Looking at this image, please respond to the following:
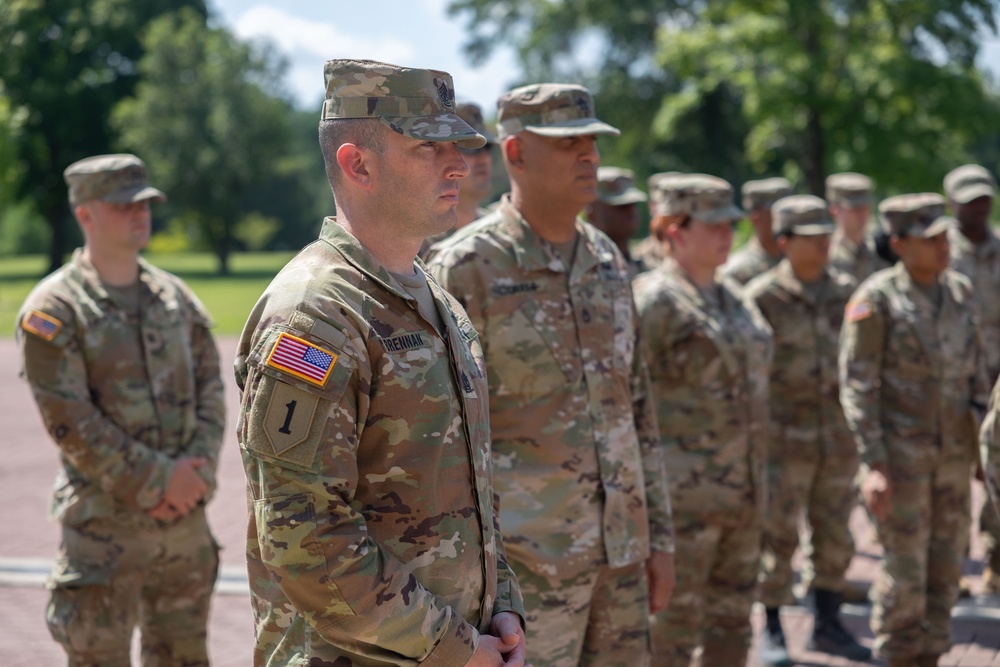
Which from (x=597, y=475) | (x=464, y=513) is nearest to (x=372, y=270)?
(x=464, y=513)

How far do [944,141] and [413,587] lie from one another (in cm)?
1802

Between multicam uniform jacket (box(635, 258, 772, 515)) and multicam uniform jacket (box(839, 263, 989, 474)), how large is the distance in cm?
64

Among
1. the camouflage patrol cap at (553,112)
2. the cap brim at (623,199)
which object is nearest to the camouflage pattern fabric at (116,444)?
the camouflage patrol cap at (553,112)

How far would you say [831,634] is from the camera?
20.5ft

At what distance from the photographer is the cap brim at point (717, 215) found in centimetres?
525

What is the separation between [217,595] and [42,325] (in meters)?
2.85

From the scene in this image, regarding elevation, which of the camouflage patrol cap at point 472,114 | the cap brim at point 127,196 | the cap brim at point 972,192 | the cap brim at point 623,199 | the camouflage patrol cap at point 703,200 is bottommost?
the cap brim at point 972,192

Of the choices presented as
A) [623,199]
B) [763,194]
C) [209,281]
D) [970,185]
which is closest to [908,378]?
[623,199]

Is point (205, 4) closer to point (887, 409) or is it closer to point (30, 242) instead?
point (30, 242)

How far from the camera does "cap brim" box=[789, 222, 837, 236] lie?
22.1 feet

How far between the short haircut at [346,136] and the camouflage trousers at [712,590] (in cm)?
294

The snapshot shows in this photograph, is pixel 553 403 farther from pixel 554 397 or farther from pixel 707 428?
pixel 707 428

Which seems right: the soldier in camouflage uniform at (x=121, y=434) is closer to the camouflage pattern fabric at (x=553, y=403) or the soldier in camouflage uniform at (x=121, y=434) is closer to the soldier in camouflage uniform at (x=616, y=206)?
the camouflage pattern fabric at (x=553, y=403)

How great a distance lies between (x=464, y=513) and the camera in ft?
8.84
